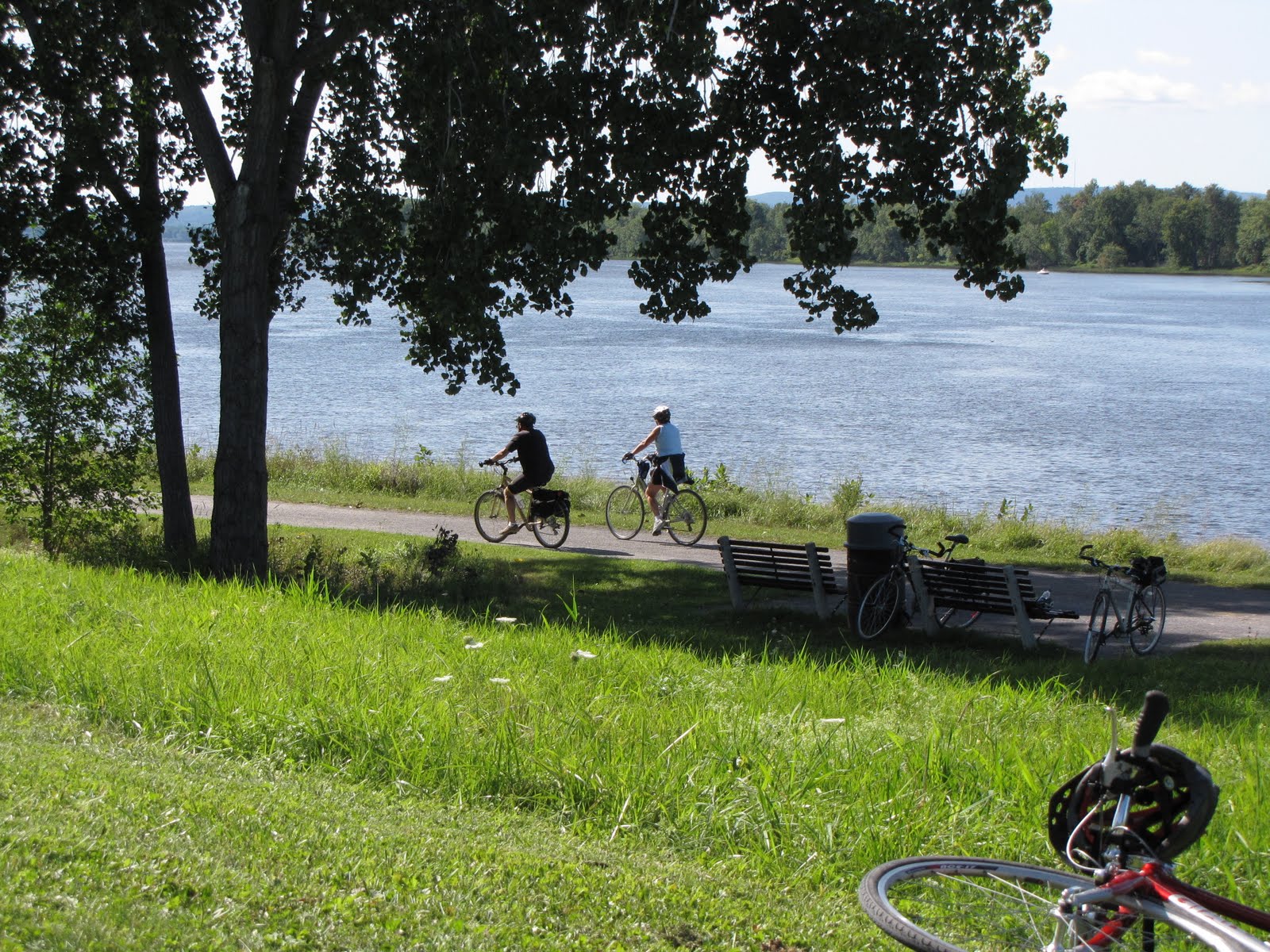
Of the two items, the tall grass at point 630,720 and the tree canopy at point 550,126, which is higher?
the tree canopy at point 550,126

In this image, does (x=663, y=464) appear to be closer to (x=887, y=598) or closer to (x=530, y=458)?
(x=530, y=458)

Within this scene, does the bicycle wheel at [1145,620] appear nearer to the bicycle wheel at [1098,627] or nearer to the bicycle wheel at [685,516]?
the bicycle wheel at [1098,627]

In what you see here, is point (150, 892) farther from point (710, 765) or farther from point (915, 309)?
point (915, 309)

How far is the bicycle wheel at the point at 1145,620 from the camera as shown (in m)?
11.0

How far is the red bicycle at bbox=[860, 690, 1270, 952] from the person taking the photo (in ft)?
10.2

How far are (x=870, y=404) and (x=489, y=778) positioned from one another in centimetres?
4109

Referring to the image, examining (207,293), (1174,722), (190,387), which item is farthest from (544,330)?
(1174,722)

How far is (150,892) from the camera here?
13.0 feet

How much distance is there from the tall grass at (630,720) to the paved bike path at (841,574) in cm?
274

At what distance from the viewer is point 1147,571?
11.1 metres

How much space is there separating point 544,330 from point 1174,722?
72.9m

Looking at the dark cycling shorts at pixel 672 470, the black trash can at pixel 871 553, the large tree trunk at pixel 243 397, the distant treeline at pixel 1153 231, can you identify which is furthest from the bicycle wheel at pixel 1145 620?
the distant treeline at pixel 1153 231

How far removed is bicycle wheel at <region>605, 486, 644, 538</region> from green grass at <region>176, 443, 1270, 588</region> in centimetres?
143

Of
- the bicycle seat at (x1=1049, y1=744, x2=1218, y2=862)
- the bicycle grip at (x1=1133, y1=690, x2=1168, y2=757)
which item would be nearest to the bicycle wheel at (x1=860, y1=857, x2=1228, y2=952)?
the bicycle seat at (x1=1049, y1=744, x2=1218, y2=862)
